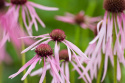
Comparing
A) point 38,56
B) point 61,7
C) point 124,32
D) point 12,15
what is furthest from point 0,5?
point 61,7

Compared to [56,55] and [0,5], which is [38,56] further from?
[0,5]

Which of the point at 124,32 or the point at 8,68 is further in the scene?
the point at 8,68

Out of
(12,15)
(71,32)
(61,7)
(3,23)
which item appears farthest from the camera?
(61,7)

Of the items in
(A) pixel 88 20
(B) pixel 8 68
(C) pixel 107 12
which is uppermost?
(C) pixel 107 12

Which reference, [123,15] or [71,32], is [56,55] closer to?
[123,15]

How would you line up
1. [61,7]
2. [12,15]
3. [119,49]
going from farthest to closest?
[61,7] < [12,15] < [119,49]

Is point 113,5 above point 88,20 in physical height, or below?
above

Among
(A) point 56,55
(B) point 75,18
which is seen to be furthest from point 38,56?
(B) point 75,18
